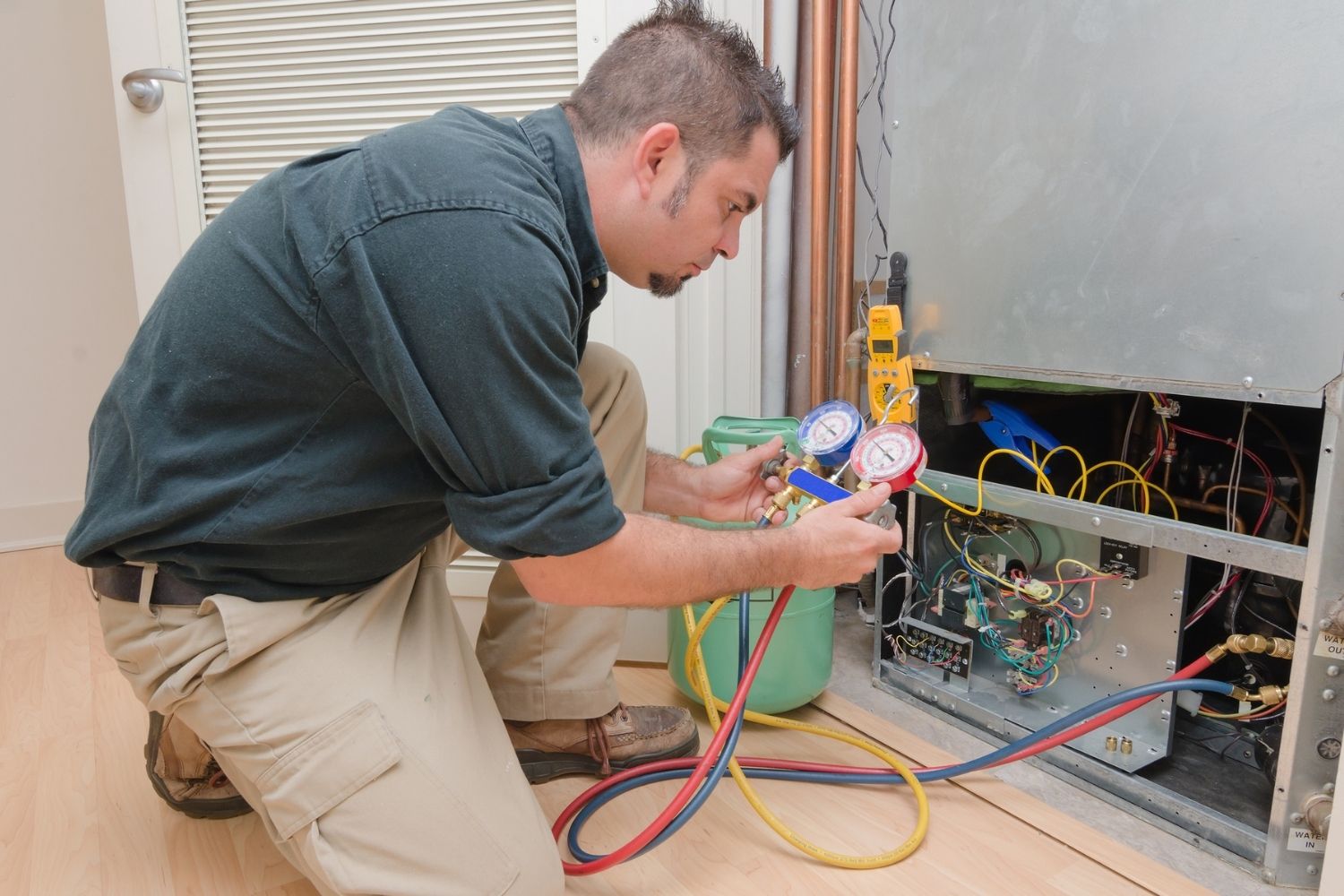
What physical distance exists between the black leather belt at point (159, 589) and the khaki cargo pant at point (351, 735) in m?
0.01

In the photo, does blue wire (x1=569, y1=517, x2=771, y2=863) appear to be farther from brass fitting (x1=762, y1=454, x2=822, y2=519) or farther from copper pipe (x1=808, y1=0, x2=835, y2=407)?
copper pipe (x1=808, y1=0, x2=835, y2=407)

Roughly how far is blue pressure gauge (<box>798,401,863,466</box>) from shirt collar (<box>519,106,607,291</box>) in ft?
1.29

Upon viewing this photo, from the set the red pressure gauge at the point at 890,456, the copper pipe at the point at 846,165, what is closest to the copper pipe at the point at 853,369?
the copper pipe at the point at 846,165

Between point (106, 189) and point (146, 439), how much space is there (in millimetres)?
2013

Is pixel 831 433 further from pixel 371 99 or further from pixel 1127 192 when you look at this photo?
pixel 371 99

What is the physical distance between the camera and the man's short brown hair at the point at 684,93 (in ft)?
3.04

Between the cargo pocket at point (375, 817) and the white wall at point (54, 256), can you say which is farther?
the white wall at point (54, 256)

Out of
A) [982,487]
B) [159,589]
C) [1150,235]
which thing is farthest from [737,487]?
[159,589]

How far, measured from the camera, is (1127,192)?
3.56ft

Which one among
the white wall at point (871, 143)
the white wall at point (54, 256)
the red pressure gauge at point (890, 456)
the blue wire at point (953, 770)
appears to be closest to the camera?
the red pressure gauge at point (890, 456)

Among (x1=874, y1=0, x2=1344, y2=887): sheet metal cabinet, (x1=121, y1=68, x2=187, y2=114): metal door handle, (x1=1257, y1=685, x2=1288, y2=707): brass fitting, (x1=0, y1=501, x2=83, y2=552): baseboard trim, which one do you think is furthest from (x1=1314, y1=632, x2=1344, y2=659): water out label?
(x1=0, y1=501, x2=83, y2=552): baseboard trim

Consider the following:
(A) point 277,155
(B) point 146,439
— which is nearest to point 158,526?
(B) point 146,439

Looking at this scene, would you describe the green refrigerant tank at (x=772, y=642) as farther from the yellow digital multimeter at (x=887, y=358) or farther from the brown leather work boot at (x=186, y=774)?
the brown leather work boot at (x=186, y=774)

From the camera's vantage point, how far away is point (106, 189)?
2.43 meters
